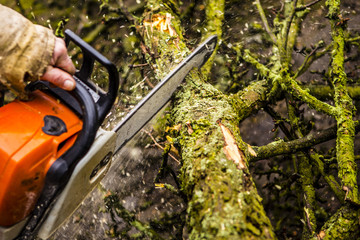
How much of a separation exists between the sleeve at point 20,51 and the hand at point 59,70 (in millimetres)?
27

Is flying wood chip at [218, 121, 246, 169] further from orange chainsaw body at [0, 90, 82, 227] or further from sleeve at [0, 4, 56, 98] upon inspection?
sleeve at [0, 4, 56, 98]

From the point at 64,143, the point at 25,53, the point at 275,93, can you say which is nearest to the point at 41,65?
the point at 25,53

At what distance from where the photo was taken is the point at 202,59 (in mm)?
1999

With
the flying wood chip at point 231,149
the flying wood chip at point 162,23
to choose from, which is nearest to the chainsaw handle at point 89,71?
the flying wood chip at point 231,149

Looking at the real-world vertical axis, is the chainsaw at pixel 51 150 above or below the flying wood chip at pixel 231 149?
above

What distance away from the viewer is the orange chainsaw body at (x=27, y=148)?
1.16m

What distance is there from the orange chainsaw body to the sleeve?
0.12 metres

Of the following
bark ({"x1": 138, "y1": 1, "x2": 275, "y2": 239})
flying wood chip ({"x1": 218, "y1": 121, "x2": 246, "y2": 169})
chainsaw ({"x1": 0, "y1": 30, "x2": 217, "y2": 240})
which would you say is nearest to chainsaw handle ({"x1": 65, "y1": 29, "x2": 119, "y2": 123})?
chainsaw ({"x1": 0, "y1": 30, "x2": 217, "y2": 240})

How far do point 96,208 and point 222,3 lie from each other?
240cm

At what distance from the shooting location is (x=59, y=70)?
52.2 inches

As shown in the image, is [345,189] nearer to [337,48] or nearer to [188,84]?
[337,48]

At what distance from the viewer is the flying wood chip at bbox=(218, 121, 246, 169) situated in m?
1.35

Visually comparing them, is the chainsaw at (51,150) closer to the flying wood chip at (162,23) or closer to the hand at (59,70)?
the hand at (59,70)

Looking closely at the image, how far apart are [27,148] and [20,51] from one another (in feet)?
1.43
